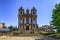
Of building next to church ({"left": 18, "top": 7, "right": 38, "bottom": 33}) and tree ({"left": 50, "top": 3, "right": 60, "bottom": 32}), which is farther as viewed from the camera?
building next to church ({"left": 18, "top": 7, "right": 38, "bottom": 33})

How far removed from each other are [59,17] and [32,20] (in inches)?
1479

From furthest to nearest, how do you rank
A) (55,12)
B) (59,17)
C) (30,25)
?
(30,25) → (55,12) → (59,17)

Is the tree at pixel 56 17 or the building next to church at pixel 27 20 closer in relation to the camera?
the tree at pixel 56 17

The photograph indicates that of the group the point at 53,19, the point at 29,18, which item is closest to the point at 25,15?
the point at 29,18

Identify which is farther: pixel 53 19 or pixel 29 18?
pixel 29 18

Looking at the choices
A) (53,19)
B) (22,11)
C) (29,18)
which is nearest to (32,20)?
(29,18)

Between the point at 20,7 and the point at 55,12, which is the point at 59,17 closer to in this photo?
the point at 55,12

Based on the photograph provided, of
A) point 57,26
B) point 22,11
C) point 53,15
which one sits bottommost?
point 57,26

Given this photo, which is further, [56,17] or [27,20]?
[27,20]

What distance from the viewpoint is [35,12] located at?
7119 centimetres

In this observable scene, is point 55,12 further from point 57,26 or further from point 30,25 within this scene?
point 30,25

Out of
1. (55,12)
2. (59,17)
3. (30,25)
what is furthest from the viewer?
(30,25)

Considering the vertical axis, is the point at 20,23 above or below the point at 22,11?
below

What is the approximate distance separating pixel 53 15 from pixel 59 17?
3.12 m
